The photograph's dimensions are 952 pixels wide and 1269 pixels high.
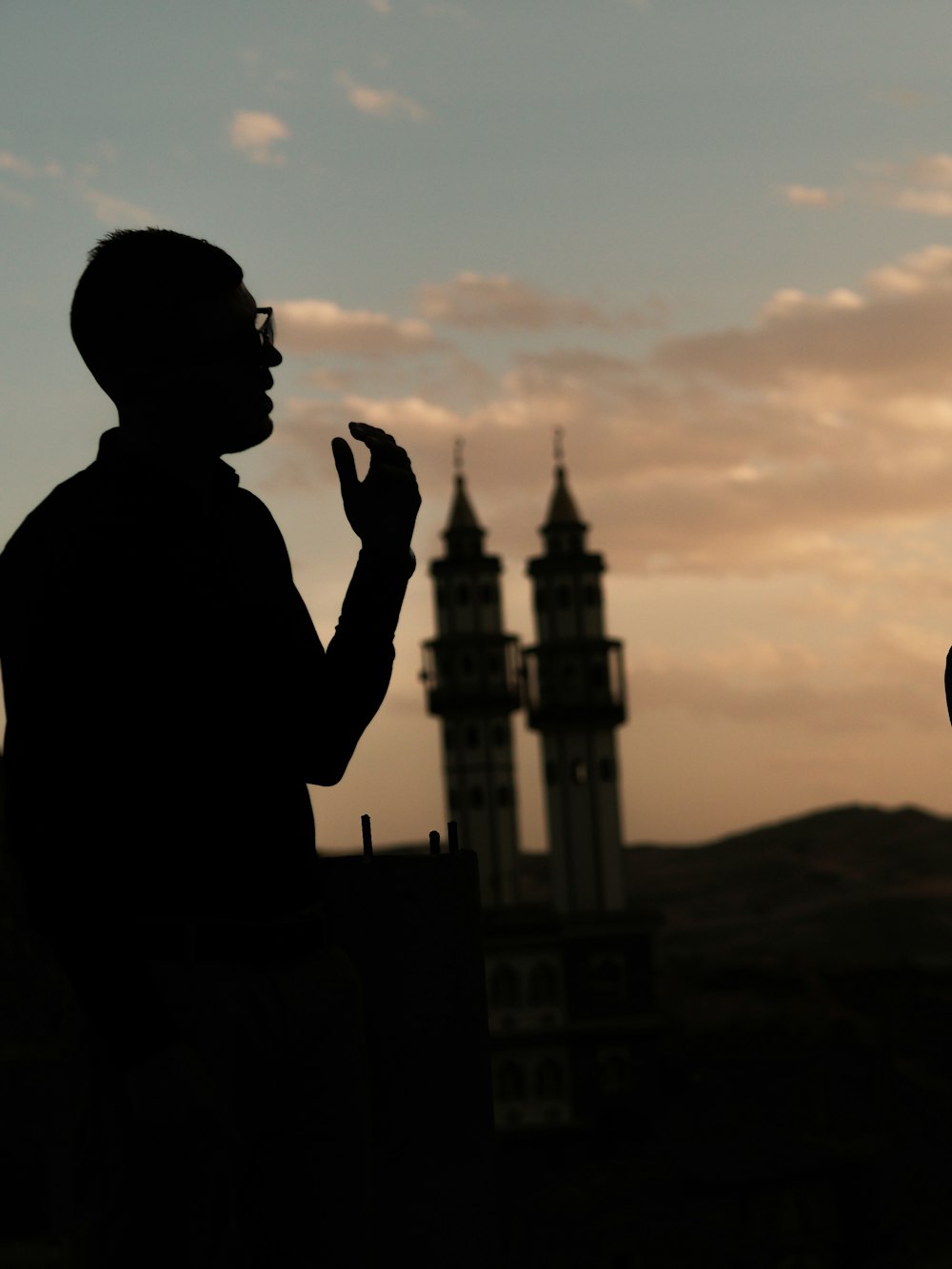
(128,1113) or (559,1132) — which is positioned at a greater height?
(128,1113)

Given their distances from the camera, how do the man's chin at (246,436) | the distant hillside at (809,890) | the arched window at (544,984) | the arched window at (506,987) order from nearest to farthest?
the man's chin at (246,436) < the arched window at (506,987) < the arched window at (544,984) < the distant hillside at (809,890)

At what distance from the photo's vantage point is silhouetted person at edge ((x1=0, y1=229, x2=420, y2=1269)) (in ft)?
10.3

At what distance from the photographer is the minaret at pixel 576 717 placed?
168 feet

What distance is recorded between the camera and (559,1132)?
49906 millimetres

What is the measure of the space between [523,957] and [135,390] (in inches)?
1900

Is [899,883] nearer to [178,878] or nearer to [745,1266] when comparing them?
[745,1266]

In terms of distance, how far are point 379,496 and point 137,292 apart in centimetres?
60

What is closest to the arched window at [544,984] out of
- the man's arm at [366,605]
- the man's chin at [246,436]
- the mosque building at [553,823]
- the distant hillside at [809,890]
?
the mosque building at [553,823]

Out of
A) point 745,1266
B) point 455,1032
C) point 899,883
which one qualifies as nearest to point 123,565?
point 455,1032

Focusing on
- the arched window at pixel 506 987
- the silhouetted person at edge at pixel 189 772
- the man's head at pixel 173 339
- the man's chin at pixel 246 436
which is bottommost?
the arched window at pixel 506 987

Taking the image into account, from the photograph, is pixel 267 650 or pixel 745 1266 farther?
pixel 745 1266

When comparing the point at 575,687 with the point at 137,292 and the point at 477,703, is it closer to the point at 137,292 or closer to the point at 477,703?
the point at 477,703

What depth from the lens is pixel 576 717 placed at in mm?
52094

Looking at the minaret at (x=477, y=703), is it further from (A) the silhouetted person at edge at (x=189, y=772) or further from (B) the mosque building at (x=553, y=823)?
(A) the silhouetted person at edge at (x=189, y=772)
